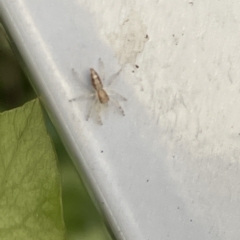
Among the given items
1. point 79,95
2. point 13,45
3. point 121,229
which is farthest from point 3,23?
point 121,229

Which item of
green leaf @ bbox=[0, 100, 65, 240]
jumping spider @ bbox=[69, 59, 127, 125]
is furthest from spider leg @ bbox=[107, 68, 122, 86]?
green leaf @ bbox=[0, 100, 65, 240]

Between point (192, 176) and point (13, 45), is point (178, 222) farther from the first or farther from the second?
point (13, 45)

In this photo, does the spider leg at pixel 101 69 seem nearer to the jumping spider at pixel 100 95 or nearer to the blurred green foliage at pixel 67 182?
the jumping spider at pixel 100 95

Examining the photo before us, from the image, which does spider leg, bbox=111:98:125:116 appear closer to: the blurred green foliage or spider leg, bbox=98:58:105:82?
spider leg, bbox=98:58:105:82

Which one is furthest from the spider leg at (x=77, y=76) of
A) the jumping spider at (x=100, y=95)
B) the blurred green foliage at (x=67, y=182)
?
the blurred green foliage at (x=67, y=182)

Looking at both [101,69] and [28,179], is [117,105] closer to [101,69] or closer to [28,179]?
[101,69]

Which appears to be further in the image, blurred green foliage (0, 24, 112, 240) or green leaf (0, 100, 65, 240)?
blurred green foliage (0, 24, 112, 240)
